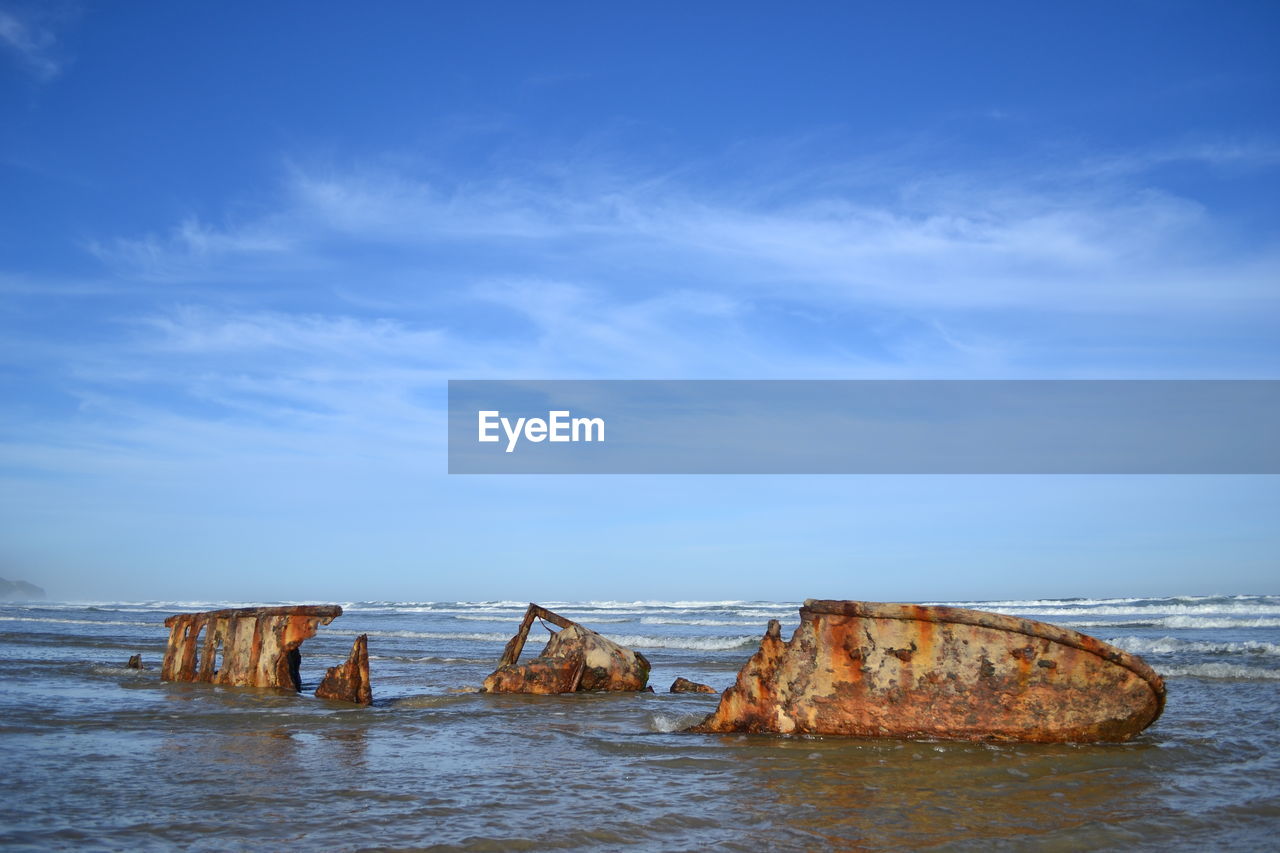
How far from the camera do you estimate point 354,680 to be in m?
8.54

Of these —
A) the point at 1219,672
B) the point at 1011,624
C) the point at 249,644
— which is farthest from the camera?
the point at 1219,672

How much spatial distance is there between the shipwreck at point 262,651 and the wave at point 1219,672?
30.4 ft

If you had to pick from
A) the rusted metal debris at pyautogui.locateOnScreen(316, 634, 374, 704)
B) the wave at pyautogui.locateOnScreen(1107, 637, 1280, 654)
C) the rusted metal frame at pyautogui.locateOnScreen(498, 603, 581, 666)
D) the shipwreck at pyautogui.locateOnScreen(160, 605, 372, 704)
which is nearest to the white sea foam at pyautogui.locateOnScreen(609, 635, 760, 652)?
the wave at pyautogui.locateOnScreen(1107, 637, 1280, 654)

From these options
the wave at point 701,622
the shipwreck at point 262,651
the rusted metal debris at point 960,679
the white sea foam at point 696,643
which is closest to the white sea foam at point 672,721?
the rusted metal debris at point 960,679

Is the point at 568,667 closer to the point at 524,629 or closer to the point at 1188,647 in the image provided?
the point at 524,629

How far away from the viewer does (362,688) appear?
8.43 meters

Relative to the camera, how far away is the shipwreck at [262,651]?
862 centimetres

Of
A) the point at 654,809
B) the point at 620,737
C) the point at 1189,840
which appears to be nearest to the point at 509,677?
the point at 620,737

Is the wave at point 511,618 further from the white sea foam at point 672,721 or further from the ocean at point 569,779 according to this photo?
the white sea foam at point 672,721

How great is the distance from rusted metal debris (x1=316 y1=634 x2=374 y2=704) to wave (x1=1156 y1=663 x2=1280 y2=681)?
29.7 ft

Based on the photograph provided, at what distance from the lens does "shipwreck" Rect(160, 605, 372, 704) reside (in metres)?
8.62

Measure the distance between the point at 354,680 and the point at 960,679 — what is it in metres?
5.49

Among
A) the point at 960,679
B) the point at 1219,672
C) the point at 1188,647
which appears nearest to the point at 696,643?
the point at 1188,647

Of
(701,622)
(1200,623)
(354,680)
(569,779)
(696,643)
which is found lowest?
(701,622)
